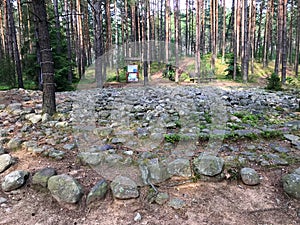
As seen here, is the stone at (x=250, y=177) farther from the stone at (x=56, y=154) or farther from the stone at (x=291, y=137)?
the stone at (x=56, y=154)

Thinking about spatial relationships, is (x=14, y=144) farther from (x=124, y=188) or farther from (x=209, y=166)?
(x=209, y=166)

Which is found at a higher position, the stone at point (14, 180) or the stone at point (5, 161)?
the stone at point (5, 161)

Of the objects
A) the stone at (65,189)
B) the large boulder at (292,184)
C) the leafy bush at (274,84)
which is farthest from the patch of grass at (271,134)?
the leafy bush at (274,84)

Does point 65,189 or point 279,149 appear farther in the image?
point 279,149

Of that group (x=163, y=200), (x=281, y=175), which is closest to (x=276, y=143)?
(x=281, y=175)

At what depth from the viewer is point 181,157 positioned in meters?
2.87

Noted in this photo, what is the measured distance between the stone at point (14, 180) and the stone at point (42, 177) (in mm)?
111

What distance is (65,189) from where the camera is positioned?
222cm

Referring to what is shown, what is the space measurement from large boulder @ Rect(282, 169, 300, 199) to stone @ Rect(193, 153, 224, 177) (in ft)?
2.11

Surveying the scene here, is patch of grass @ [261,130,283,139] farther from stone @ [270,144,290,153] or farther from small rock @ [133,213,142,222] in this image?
small rock @ [133,213,142,222]

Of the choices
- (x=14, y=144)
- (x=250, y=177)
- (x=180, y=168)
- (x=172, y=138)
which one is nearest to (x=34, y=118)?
(x=14, y=144)

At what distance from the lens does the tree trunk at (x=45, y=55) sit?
4293mm

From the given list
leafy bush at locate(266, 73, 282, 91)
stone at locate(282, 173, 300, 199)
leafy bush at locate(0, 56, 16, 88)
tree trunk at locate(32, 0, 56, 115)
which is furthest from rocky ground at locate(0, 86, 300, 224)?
leafy bush at locate(0, 56, 16, 88)

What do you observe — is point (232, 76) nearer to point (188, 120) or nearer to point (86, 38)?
point (188, 120)
